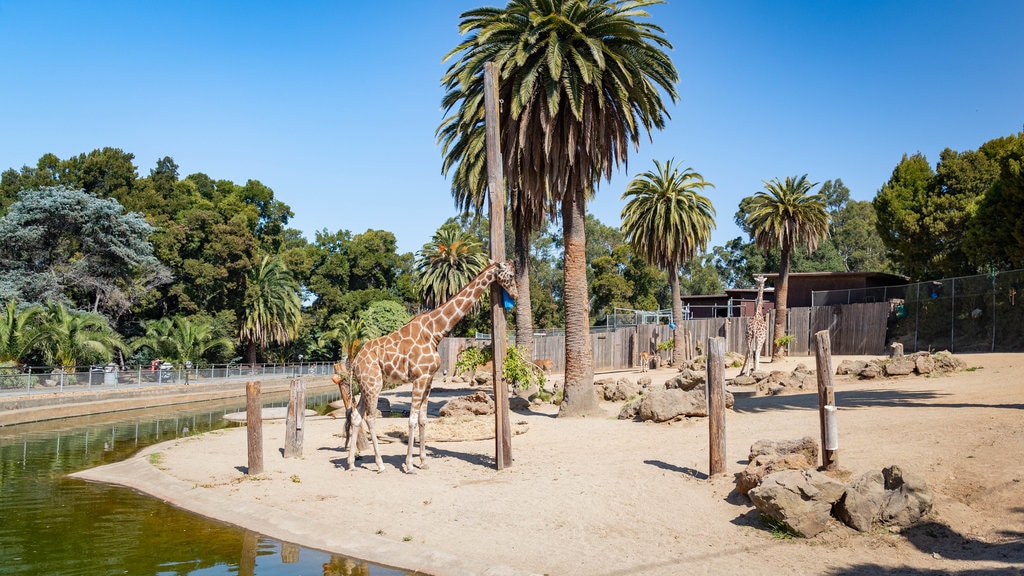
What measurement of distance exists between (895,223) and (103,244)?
52759mm

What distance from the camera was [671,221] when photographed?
42.8 m

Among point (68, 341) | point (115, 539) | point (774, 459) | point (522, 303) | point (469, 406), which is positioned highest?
point (522, 303)

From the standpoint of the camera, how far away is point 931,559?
8.16 meters

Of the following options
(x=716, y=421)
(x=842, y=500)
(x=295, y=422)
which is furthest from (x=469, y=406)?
(x=842, y=500)

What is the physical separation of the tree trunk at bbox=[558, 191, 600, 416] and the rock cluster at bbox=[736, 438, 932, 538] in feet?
38.0

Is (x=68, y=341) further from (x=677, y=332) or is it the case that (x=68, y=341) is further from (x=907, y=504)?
(x=907, y=504)

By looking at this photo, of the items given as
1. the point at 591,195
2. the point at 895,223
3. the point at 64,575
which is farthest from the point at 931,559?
the point at 895,223

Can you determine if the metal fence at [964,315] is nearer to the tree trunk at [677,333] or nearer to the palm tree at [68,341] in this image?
the tree trunk at [677,333]

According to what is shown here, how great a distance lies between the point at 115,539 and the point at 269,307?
5311 cm

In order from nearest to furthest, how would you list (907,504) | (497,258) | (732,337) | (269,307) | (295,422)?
(907,504) → (497,258) → (295,422) → (732,337) → (269,307)

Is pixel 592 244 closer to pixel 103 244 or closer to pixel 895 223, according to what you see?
pixel 895 223

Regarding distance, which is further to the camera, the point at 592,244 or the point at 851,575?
the point at 592,244

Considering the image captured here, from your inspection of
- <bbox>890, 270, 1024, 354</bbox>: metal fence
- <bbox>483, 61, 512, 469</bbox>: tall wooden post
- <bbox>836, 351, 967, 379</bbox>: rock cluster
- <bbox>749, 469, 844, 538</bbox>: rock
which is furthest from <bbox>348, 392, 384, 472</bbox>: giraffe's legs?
<bbox>890, 270, 1024, 354</bbox>: metal fence

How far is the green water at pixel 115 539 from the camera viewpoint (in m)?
9.15
